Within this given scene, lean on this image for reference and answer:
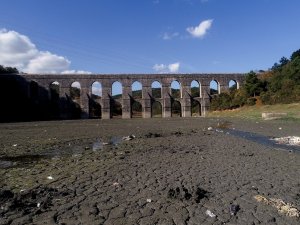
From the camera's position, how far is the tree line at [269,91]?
55.0 metres

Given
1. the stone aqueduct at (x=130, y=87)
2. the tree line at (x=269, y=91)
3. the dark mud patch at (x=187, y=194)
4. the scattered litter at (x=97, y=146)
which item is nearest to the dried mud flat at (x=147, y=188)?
the dark mud patch at (x=187, y=194)

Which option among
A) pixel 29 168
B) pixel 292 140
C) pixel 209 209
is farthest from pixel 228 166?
pixel 292 140

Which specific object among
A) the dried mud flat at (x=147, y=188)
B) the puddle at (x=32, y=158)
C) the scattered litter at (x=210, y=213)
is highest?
the puddle at (x=32, y=158)

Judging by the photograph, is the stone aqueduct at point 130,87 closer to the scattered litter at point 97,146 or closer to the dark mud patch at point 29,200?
the scattered litter at point 97,146

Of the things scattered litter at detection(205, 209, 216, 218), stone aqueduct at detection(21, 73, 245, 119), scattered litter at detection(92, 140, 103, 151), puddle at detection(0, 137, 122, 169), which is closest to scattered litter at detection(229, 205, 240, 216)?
scattered litter at detection(205, 209, 216, 218)

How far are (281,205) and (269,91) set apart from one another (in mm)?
59907

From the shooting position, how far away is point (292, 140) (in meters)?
17.0

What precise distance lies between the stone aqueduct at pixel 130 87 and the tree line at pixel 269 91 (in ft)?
16.5

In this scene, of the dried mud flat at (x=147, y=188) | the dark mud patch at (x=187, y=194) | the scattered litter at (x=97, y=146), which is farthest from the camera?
the scattered litter at (x=97, y=146)

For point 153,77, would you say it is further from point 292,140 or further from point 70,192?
point 70,192

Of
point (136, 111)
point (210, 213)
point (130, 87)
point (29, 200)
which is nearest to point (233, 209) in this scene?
point (210, 213)

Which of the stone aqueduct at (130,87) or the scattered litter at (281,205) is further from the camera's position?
the stone aqueduct at (130,87)

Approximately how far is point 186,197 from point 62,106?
7799cm

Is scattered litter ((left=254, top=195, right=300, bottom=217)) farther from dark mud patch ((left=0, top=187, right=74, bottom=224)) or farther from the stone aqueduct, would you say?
the stone aqueduct
